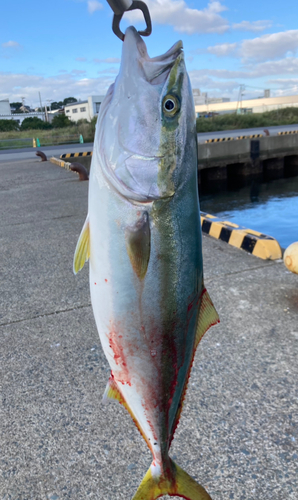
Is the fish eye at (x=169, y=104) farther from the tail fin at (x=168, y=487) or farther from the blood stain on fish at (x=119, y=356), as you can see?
the tail fin at (x=168, y=487)

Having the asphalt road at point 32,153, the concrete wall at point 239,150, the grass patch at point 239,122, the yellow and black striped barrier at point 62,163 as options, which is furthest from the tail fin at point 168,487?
the grass patch at point 239,122

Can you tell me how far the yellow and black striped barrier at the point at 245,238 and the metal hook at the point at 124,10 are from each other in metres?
3.80

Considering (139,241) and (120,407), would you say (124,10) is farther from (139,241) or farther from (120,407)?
(120,407)

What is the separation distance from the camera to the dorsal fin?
1116mm

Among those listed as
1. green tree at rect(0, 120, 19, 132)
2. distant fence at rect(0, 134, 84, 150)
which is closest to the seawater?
distant fence at rect(0, 134, 84, 150)

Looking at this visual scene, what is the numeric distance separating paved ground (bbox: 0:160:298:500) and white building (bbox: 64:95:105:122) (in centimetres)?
4952

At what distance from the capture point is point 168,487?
1.39 meters

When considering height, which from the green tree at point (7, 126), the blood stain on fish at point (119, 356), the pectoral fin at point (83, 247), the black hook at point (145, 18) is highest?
the green tree at point (7, 126)

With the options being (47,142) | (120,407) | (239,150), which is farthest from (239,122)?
(120,407)

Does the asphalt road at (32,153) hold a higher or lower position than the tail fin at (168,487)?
lower

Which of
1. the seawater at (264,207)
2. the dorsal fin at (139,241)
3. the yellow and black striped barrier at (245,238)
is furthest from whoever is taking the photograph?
the seawater at (264,207)

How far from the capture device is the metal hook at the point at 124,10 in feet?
3.32

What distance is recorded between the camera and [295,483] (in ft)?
6.18

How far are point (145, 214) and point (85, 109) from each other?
65787mm
